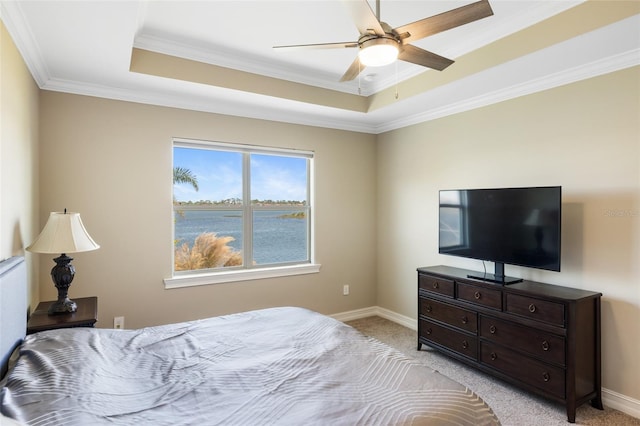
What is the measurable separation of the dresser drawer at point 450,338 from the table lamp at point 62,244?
10.0 feet

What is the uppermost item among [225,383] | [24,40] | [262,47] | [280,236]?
[262,47]

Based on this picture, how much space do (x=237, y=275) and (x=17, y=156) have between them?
216 centimetres

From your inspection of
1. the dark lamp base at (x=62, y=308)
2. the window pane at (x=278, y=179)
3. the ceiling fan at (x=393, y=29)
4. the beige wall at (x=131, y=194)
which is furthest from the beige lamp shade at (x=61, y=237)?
the ceiling fan at (x=393, y=29)

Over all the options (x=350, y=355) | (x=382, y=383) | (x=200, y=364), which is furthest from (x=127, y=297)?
(x=382, y=383)

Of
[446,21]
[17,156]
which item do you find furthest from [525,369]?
[17,156]

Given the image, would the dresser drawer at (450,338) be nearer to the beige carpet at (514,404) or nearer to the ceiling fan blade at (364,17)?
the beige carpet at (514,404)

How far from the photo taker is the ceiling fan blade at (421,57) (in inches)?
76.0

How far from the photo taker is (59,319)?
232cm

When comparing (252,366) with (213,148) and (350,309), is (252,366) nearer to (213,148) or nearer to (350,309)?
(213,148)

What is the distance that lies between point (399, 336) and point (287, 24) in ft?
11.0

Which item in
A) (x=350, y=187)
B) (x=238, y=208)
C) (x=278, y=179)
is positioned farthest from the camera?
(x=350, y=187)

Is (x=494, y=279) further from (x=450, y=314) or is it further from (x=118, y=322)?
(x=118, y=322)

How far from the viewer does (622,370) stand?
8.23ft

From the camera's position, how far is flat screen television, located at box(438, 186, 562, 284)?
8.69ft
